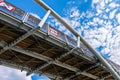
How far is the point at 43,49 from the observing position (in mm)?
31734

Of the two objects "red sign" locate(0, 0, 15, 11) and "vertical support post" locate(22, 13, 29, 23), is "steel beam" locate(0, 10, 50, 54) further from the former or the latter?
"red sign" locate(0, 0, 15, 11)

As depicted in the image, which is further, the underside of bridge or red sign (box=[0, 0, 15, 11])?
the underside of bridge

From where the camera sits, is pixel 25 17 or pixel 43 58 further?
pixel 43 58

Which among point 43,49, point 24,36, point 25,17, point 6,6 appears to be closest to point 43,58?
point 43,49

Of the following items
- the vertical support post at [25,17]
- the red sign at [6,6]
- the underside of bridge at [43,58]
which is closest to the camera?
the red sign at [6,6]

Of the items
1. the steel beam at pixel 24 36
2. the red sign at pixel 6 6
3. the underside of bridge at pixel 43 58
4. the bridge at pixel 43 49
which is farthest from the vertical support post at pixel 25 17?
the red sign at pixel 6 6

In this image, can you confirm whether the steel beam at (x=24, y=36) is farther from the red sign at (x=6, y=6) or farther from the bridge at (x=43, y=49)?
the red sign at (x=6, y=6)

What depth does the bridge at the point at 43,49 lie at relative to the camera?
2677 cm

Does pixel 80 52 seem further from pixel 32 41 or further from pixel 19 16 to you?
pixel 19 16

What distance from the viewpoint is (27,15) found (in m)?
27.0

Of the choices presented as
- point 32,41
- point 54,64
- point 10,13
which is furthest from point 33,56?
point 10,13

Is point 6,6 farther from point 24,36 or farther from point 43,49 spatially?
point 43,49

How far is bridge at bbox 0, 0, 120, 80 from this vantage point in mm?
26766

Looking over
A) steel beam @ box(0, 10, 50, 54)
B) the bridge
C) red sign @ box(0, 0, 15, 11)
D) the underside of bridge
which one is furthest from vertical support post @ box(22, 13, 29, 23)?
red sign @ box(0, 0, 15, 11)
